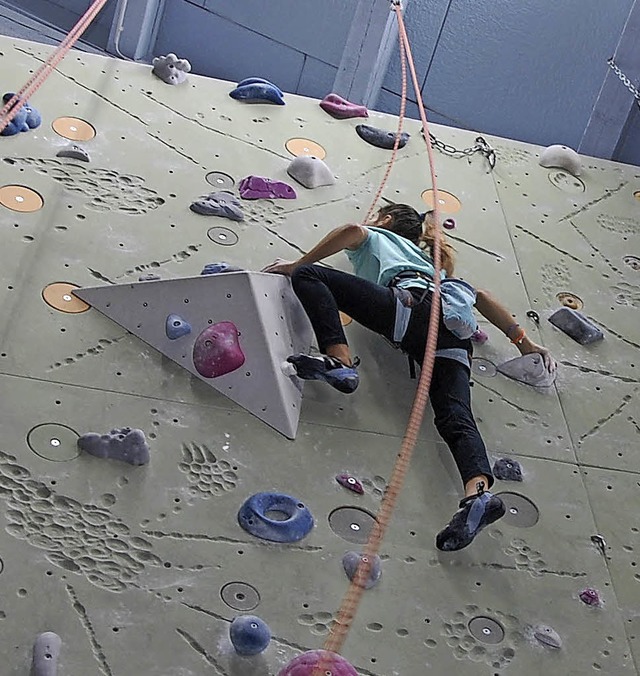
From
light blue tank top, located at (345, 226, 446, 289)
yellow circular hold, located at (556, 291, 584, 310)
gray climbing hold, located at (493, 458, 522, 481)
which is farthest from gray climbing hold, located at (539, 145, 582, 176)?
gray climbing hold, located at (493, 458, 522, 481)

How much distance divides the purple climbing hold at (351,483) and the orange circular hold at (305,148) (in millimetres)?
1486

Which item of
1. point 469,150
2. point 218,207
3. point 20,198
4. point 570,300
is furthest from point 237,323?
point 469,150

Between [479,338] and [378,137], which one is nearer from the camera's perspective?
[479,338]

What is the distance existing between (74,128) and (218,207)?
564 mm

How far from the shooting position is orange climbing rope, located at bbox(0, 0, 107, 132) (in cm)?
309

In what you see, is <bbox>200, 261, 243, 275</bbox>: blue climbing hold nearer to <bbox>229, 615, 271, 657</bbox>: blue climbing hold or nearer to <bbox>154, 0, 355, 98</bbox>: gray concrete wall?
<bbox>229, 615, 271, 657</bbox>: blue climbing hold

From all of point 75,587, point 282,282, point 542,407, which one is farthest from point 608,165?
point 75,587

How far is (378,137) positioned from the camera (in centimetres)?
375

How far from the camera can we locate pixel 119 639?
1.82m

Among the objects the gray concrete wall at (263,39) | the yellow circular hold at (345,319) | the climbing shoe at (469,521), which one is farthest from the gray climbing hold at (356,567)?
the gray concrete wall at (263,39)

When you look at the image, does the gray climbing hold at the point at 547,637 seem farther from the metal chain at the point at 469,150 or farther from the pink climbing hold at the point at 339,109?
the pink climbing hold at the point at 339,109

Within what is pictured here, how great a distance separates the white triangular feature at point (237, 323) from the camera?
8.02 feet

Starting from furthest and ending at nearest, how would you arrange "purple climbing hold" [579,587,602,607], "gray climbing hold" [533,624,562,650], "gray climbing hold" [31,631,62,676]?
1. "purple climbing hold" [579,587,602,607]
2. "gray climbing hold" [533,624,562,650]
3. "gray climbing hold" [31,631,62,676]

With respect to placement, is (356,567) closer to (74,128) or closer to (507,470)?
(507,470)
